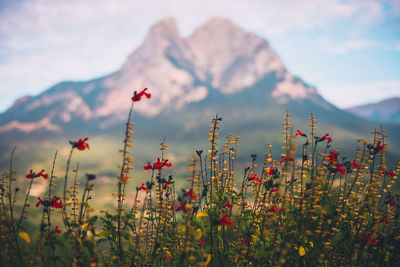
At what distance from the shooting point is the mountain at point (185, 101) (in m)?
115

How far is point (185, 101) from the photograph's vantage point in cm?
13925

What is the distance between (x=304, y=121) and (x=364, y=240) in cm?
12985

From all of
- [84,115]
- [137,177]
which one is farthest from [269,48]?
[137,177]

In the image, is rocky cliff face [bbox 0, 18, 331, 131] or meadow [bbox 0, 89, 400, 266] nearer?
meadow [bbox 0, 89, 400, 266]

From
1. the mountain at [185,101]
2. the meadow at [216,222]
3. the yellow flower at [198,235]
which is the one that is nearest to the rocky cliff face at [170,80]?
the mountain at [185,101]

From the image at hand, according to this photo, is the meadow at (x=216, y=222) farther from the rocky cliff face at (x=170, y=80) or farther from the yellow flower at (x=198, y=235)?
the rocky cliff face at (x=170, y=80)

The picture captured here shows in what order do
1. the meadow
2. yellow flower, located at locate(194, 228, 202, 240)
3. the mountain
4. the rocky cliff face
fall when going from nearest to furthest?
the meadow, yellow flower, located at locate(194, 228, 202, 240), the mountain, the rocky cliff face

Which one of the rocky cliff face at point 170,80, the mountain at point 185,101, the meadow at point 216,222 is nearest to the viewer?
the meadow at point 216,222

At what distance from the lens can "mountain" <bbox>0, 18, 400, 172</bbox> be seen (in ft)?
378

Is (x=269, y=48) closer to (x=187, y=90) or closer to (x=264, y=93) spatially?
(x=264, y=93)

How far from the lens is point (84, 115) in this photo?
139 metres

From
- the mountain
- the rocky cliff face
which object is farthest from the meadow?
the rocky cliff face

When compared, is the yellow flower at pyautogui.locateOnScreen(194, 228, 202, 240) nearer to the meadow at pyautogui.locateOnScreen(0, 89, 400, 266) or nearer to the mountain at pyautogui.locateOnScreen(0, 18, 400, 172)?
the meadow at pyautogui.locateOnScreen(0, 89, 400, 266)

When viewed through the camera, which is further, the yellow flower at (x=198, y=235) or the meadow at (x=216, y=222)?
the yellow flower at (x=198, y=235)
